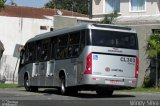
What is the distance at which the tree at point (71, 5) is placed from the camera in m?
96.6

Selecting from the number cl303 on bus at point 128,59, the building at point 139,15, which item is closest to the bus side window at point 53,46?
the number cl303 on bus at point 128,59

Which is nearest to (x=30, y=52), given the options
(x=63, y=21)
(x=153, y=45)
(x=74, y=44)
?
(x=74, y=44)

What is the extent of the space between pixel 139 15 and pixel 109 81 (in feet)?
71.5

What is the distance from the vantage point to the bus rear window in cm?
2372

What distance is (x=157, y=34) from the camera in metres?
36.3

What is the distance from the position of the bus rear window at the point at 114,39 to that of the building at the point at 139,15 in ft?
42.0

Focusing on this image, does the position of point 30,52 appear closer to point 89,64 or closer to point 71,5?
point 89,64

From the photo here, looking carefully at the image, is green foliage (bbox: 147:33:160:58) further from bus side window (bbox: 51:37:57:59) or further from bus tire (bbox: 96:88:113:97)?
bus side window (bbox: 51:37:57:59)

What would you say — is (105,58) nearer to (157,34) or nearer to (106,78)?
(106,78)

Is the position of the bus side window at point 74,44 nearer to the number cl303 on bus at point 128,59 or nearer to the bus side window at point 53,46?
the bus side window at point 53,46

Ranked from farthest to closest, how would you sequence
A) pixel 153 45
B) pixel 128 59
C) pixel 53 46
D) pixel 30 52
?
pixel 153 45, pixel 30 52, pixel 53 46, pixel 128 59

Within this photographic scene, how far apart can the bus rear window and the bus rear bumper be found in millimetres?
1431

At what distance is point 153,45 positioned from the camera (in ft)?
117

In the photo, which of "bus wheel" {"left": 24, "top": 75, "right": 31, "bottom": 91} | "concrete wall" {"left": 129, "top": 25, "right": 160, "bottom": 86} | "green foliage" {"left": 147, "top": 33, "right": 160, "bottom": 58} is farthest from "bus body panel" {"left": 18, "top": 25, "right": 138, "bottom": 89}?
"concrete wall" {"left": 129, "top": 25, "right": 160, "bottom": 86}
